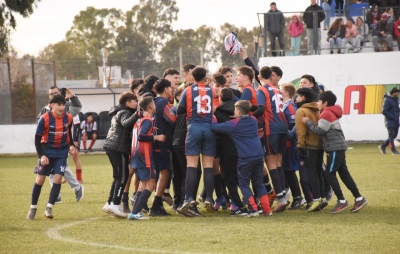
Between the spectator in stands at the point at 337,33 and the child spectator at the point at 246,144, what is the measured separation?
1886cm

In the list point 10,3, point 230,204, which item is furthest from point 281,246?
point 10,3

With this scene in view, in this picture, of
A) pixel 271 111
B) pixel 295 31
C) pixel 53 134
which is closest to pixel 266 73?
pixel 271 111

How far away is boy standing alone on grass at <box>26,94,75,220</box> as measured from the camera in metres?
11.7

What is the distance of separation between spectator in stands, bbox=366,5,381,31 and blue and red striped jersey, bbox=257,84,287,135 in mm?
18054

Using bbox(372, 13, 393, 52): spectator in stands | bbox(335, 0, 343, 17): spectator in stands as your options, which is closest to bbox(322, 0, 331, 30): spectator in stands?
bbox(335, 0, 343, 17): spectator in stands

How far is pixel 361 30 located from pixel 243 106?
19348 mm

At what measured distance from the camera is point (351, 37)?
29797 millimetres

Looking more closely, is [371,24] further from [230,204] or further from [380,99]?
[230,204]

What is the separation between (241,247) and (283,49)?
2184 centimetres

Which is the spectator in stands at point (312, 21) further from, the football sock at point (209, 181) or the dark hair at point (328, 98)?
the football sock at point (209, 181)

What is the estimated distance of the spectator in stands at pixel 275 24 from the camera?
29.9 m

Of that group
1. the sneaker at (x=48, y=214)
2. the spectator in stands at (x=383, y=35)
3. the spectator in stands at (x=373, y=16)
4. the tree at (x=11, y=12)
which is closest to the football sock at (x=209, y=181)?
the sneaker at (x=48, y=214)

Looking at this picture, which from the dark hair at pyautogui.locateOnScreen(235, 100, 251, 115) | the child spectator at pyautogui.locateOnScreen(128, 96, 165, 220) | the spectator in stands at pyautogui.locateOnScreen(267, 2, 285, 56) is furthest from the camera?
the spectator in stands at pyautogui.locateOnScreen(267, 2, 285, 56)

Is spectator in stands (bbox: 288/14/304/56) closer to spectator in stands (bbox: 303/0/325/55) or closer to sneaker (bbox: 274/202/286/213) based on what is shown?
spectator in stands (bbox: 303/0/325/55)
